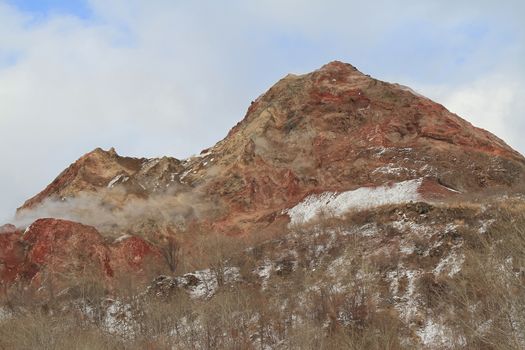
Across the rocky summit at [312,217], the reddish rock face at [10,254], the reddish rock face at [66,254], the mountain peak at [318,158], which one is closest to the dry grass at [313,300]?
the rocky summit at [312,217]

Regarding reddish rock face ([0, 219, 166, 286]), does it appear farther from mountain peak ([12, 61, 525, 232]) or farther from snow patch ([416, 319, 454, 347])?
snow patch ([416, 319, 454, 347])

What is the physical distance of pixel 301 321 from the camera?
93.1ft

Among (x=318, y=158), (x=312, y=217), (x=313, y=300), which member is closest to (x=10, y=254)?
(x=312, y=217)

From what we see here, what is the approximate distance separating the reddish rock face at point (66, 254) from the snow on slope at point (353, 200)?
34.3 ft

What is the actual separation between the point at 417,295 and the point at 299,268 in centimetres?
755

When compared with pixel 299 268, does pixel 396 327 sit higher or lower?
lower

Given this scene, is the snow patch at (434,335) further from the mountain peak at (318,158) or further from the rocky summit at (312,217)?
the mountain peak at (318,158)

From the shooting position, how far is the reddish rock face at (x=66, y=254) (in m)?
41.8

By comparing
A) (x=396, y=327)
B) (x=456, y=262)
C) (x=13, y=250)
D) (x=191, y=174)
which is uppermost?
(x=191, y=174)

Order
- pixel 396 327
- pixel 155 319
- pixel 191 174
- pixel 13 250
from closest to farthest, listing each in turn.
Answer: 1. pixel 396 327
2. pixel 155 319
3. pixel 13 250
4. pixel 191 174

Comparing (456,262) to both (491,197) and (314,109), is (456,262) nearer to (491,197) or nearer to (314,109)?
(491,197)

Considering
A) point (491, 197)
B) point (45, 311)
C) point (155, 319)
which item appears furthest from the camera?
point (491, 197)

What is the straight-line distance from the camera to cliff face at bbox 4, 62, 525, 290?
43.7 m

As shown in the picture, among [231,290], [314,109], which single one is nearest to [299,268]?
[231,290]
